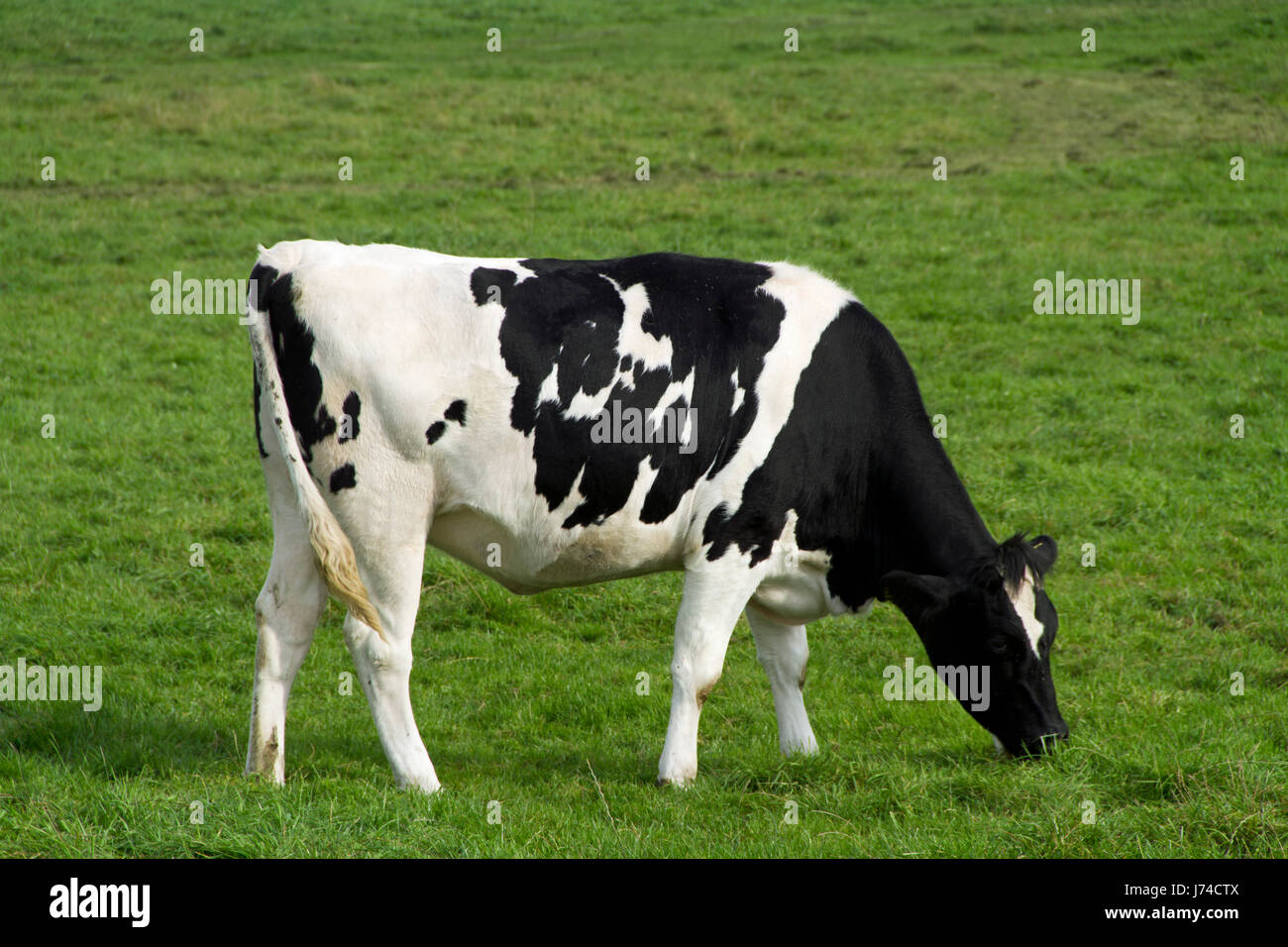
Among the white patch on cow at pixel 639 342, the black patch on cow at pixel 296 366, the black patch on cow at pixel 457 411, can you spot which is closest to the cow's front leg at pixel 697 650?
the white patch on cow at pixel 639 342

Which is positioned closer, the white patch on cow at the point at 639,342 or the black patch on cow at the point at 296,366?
the black patch on cow at the point at 296,366

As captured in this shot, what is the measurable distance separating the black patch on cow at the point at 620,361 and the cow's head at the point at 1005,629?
1228 millimetres

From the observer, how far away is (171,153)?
843 inches

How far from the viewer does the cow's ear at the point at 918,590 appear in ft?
23.3

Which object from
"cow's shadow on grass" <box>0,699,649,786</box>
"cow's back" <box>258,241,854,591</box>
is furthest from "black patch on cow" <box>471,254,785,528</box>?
"cow's shadow on grass" <box>0,699,649,786</box>

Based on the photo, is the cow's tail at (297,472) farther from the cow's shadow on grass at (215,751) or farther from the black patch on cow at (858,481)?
the black patch on cow at (858,481)

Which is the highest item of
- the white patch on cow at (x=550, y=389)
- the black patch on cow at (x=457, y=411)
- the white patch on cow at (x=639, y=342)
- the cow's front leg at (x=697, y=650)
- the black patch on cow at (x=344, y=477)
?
the white patch on cow at (x=639, y=342)

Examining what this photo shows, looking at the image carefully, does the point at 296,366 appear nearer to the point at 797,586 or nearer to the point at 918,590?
the point at 797,586

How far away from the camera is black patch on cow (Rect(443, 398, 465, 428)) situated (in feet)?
21.9

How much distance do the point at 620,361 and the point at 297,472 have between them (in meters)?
1.67

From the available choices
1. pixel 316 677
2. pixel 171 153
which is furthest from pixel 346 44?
pixel 316 677
